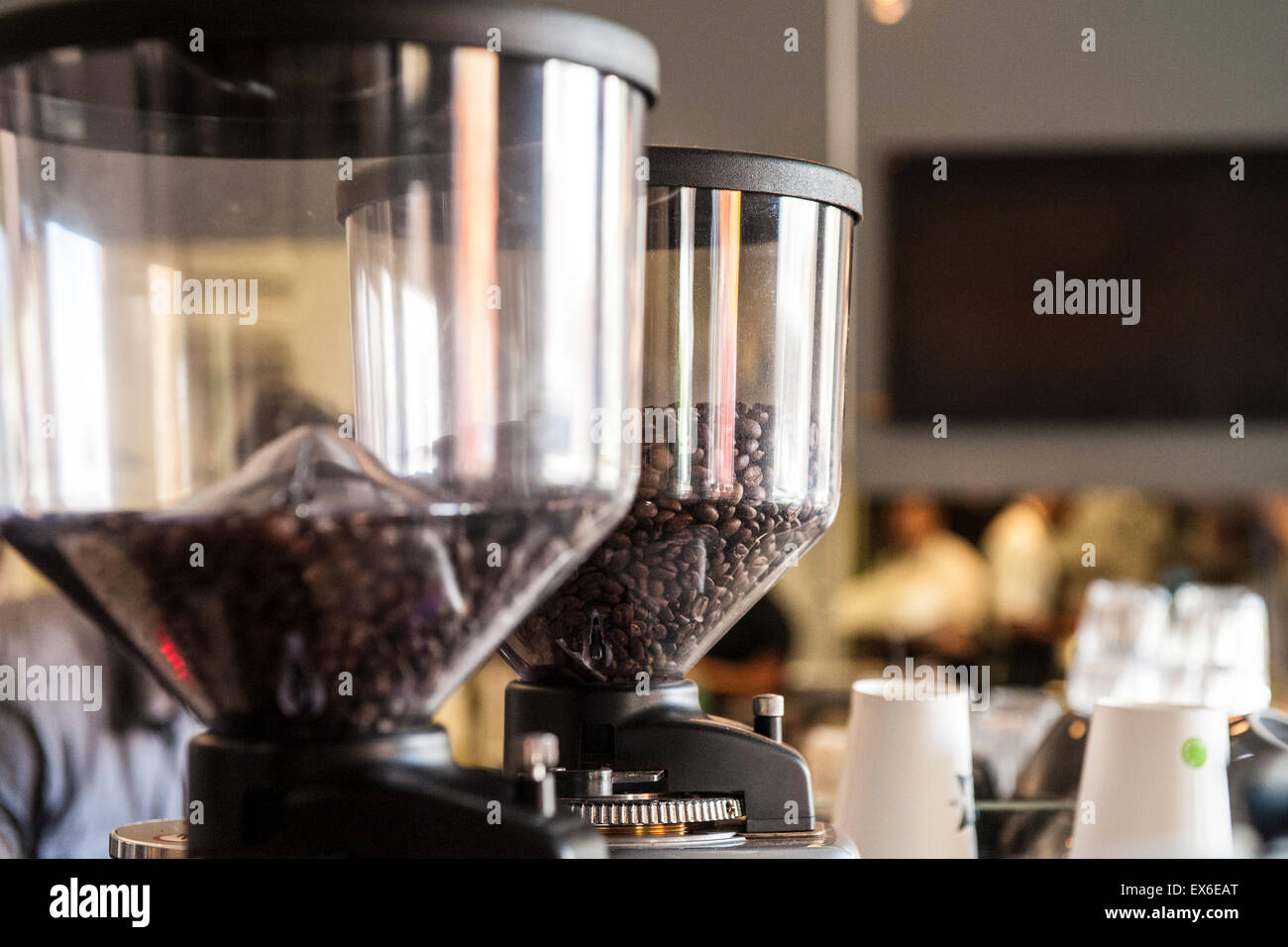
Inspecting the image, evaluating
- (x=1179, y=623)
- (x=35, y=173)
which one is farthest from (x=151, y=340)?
(x=1179, y=623)

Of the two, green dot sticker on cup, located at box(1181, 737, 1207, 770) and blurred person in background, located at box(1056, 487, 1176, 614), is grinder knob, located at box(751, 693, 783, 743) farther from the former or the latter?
blurred person in background, located at box(1056, 487, 1176, 614)

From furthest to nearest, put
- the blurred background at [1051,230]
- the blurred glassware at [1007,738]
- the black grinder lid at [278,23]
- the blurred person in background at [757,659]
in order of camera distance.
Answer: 1. the blurred person in background at [757,659]
2. the blurred background at [1051,230]
3. the blurred glassware at [1007,738]
4. the black grinder lid at [278,23]

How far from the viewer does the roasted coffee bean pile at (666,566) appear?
60 cm

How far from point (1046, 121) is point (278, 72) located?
1956 mm

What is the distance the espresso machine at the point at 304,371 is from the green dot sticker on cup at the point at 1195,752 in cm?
33

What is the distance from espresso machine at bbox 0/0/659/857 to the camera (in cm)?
42

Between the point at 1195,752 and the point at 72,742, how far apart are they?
1.43 m

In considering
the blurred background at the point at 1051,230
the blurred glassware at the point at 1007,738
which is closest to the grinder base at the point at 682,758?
the blurred glassware at the point at 1007,738

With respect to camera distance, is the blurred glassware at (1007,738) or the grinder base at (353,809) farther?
the blurred glassware at (1007,738)

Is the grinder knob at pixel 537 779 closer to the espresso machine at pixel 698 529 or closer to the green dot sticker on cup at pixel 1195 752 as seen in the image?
the espresso machine at pixel 698 529

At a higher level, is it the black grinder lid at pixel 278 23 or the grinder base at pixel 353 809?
the black grinder lid at pixel 278 23

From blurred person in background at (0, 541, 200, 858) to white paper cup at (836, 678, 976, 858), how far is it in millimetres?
1162

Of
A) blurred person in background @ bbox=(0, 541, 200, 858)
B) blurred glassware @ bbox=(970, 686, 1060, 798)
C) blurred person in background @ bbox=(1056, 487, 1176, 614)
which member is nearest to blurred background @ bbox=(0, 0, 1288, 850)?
blurred person in background @ bbox=(1056, 487, 1176, 614)
